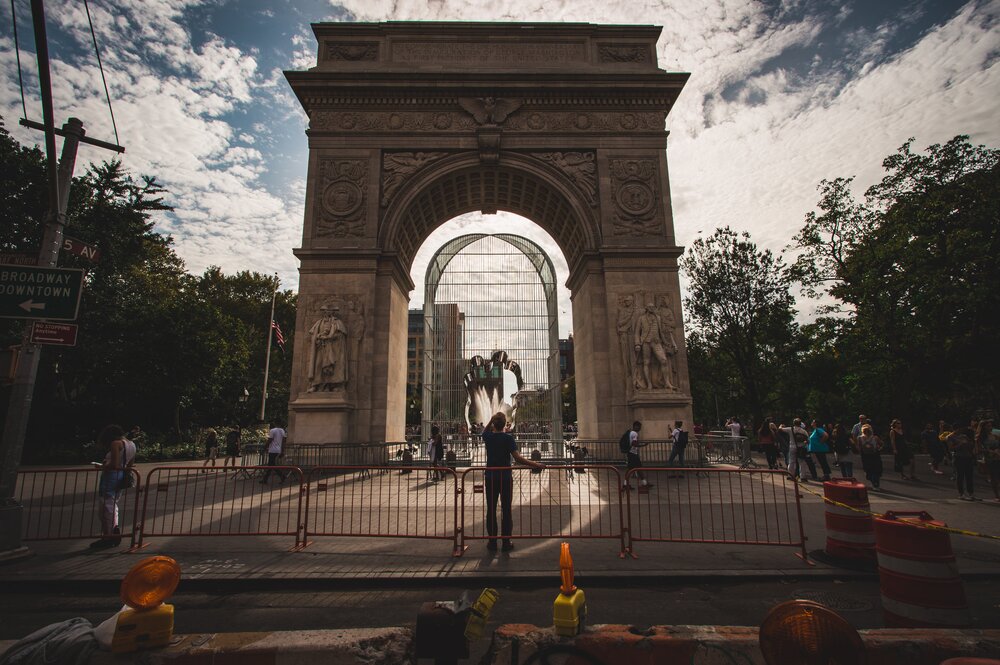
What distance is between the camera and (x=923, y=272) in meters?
18.0

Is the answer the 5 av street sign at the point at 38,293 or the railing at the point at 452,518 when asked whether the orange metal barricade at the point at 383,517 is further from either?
the 5 av street sign at the point at 38,293

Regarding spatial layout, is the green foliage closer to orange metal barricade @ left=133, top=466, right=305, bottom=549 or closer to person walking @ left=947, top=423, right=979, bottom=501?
orange metal barricade @ left=133, top=466, right=305, bottom=549

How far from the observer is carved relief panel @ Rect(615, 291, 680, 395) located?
53.9 feet

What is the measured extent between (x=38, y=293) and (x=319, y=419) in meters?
10.2

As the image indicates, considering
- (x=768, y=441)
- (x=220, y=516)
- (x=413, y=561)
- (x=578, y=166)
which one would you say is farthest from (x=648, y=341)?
(x=220, y=516)

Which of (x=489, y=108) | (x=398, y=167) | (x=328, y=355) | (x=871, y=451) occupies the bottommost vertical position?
(x=871, y=451)

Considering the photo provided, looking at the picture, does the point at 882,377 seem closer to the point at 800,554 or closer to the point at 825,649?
the point at 800,554

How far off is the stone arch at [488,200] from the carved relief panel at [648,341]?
2949 mm

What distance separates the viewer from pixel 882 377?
964 inches

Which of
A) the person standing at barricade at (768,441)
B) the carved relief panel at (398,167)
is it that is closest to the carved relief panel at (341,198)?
the carved relief panel at (398,167)

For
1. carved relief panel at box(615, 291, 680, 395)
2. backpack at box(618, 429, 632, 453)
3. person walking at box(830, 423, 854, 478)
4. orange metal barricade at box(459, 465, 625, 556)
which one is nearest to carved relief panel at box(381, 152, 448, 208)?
carved relief panel at box(615, 291, 680, 395)

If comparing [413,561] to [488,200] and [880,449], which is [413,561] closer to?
[880,449]

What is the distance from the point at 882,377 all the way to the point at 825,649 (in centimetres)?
2827

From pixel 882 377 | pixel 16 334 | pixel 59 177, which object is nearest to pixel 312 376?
pixel 59 177
